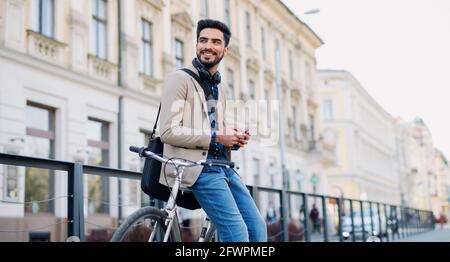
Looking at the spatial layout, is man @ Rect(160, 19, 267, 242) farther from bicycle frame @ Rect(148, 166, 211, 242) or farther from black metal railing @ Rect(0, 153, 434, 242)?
black metal railing @ Rect(0, 153, 434, 242)

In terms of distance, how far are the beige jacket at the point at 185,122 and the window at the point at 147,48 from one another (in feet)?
52.5

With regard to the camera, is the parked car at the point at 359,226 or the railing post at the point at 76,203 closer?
the railing post at the point at 76,203

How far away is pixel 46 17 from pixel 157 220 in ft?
41.5

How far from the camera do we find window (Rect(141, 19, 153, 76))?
19156mm

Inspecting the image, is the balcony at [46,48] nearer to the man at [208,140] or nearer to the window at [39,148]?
the window at [39,148]

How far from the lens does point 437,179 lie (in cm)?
7488

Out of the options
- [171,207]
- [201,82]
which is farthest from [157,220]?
[201,82]

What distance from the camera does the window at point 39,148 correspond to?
44.3 feet

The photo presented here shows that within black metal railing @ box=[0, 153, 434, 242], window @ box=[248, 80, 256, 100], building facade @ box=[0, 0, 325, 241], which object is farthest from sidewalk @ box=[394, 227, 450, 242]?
window @ box=[248, 80, 256, 100]

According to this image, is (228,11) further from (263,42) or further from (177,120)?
(177,120)

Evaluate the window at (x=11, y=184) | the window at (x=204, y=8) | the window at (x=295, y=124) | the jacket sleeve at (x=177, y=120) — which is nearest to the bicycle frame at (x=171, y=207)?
the jacket sleeve at (x=177, y=120)

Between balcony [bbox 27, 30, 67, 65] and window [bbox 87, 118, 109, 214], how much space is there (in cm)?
207

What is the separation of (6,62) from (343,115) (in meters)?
41.4

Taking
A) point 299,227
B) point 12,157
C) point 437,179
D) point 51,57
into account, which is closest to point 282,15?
point 51,57
